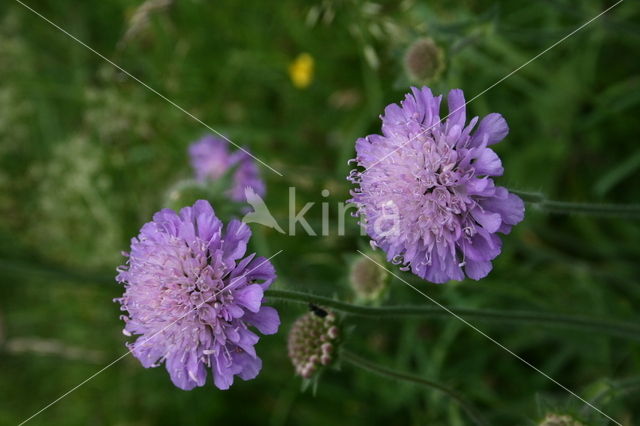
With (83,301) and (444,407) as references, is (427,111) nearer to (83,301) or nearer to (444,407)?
(444,407)

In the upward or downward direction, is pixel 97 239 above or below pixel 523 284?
above

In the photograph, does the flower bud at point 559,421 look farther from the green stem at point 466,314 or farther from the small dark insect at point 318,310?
the small dark insect at point 318,310

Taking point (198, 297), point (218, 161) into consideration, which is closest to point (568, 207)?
point (198, 297)

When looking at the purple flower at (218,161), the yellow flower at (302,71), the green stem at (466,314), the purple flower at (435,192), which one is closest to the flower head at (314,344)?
the green stem at (466,314)

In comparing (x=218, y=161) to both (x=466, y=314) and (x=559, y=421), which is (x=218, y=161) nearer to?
(x=466, y=314)

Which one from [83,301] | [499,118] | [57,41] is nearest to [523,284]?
[499,118]

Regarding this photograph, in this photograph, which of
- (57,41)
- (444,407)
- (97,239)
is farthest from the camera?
(57,41)
